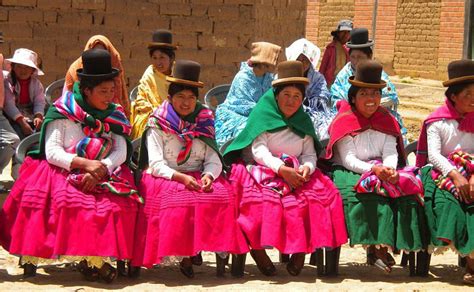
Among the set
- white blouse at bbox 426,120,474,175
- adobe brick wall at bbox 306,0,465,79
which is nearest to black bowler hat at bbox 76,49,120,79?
white blouse at bbox 426,120,474,175

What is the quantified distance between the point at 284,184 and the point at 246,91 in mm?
2109

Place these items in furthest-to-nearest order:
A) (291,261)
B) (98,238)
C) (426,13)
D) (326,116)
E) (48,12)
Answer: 1. (426,13)
2. (48,12)
3. (326,116)
4. (291,261)
5. (98,238)

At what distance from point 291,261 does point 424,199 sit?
1.05 meters

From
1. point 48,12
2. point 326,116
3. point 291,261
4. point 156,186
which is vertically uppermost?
point 48,12

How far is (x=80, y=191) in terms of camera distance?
258 inches

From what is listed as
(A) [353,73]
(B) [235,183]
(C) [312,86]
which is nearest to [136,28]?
(C) [312,86]

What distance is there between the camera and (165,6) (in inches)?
489

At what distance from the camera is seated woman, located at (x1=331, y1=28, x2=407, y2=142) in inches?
348

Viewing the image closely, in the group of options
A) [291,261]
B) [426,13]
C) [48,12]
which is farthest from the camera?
Result: [426,13]

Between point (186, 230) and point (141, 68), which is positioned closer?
point (186, 230)

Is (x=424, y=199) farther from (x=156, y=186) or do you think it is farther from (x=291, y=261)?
(x=156, y=186)

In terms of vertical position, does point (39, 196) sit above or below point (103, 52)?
below

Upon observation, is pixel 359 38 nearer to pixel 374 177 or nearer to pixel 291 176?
pixel 374 177

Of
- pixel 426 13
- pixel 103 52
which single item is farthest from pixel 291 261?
pixel 426 13
